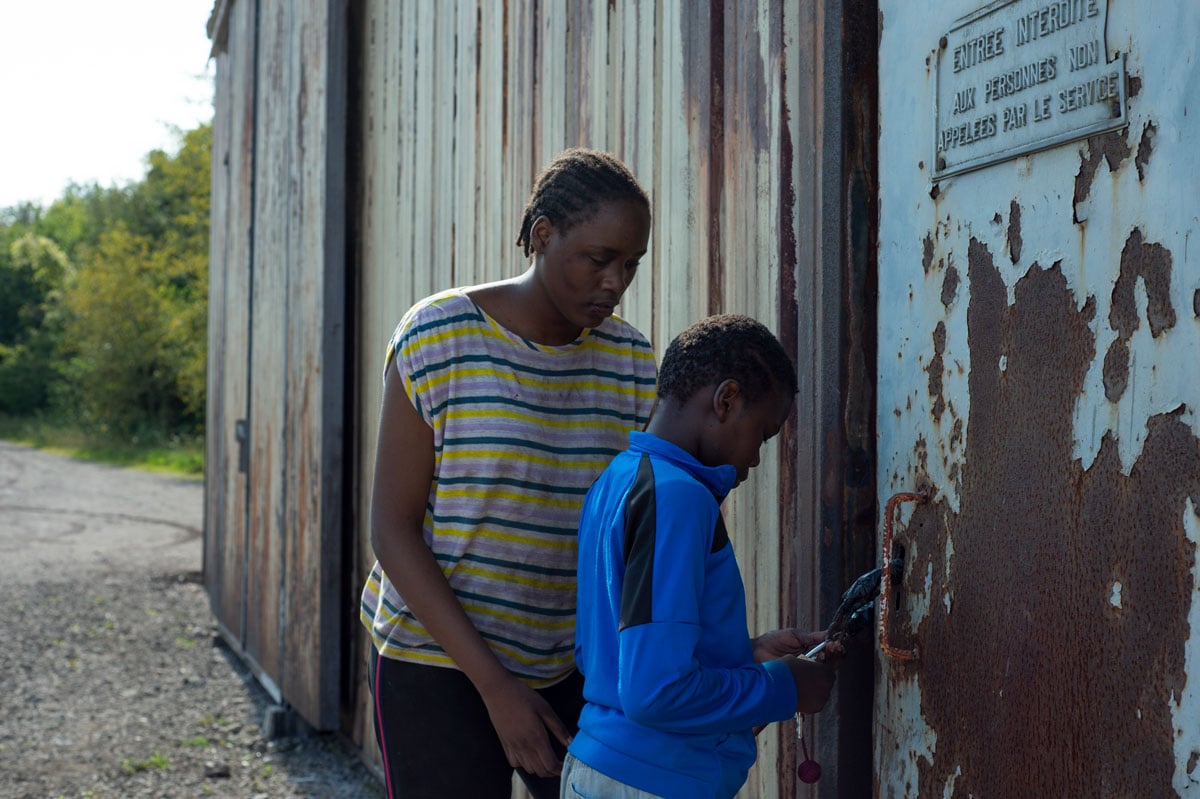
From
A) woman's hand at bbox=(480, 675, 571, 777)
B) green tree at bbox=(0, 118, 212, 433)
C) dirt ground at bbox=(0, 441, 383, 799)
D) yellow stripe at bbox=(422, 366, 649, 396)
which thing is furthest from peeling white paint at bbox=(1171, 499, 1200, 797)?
green tree at bbox=(0, 118, 212, 433)

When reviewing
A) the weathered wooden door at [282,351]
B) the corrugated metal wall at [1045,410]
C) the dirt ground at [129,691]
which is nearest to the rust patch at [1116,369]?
the corrugated metal wall at [1045,410]

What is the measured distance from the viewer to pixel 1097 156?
1.54 meters

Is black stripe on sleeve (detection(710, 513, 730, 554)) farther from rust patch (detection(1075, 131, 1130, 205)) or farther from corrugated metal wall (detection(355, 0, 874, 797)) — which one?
rust patch (detection(1075, 131, 1130, 205))

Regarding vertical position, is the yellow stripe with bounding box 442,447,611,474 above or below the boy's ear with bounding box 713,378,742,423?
below

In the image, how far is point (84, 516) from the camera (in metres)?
13.3

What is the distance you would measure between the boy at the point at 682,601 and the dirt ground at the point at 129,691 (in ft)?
10.1

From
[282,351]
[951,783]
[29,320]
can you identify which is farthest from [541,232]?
[29,320]

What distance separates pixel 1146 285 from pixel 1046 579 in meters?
0.42

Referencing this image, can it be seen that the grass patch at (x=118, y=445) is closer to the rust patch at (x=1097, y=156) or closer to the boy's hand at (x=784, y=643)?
the boy's hand at (x=784, y=643)

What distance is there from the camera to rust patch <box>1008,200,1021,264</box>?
1.69 metres

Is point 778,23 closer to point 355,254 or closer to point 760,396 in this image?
point 760,396

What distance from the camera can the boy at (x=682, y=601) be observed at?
154cm

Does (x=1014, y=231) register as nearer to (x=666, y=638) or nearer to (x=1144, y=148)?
(x=1144, y=148)

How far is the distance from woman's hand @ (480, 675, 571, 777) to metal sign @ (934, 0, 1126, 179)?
1026 millimetres
